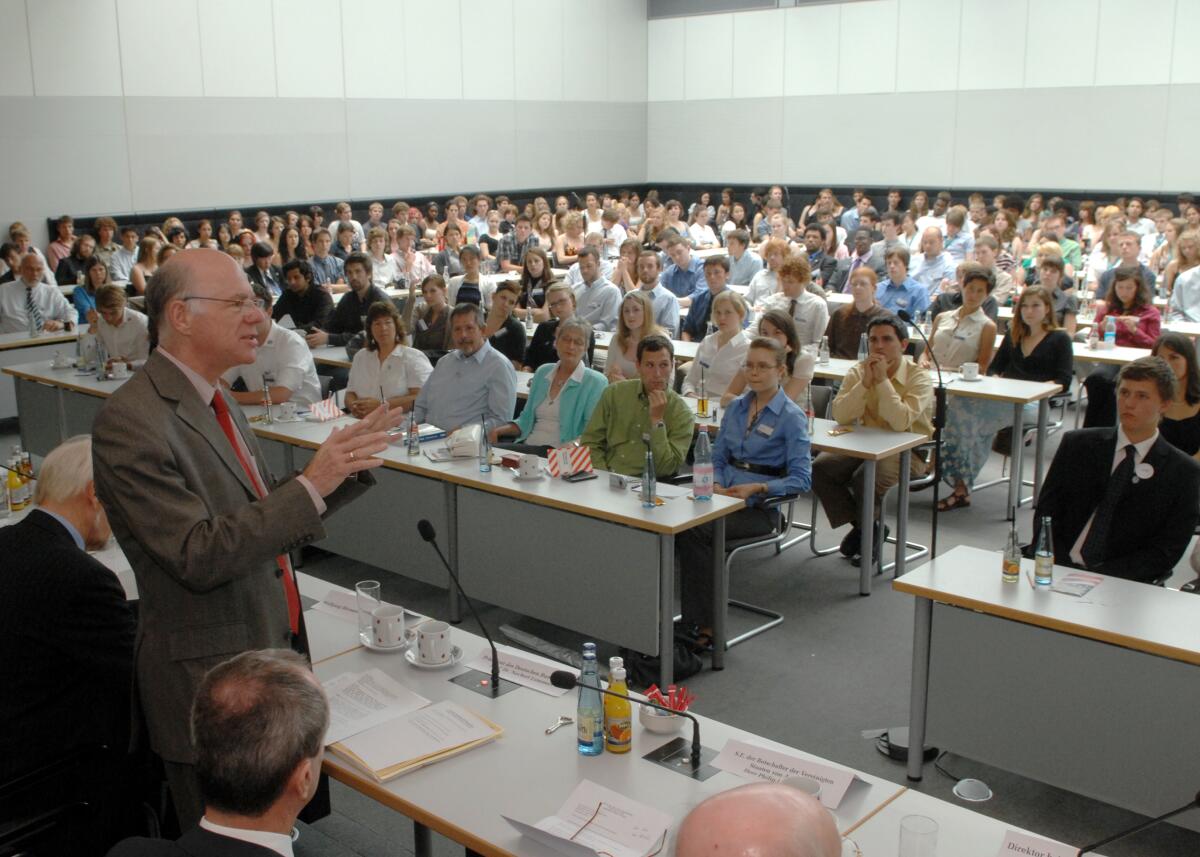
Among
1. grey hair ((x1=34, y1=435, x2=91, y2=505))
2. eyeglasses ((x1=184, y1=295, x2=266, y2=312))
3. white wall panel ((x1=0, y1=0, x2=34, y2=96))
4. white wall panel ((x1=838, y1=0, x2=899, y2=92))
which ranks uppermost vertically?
white wall panel ((x1=838, y1=0, x2=899, y2=92))

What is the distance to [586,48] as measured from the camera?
1836 cm

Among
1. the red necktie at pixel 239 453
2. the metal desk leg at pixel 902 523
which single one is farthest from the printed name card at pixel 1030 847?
the metal desk leg at pixel 902 523

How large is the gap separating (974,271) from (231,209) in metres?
9.91

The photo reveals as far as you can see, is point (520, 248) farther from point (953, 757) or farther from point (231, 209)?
point (953, 757)

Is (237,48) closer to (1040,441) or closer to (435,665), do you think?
(1040,441)

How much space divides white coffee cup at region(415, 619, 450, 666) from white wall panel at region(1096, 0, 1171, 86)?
14.6m

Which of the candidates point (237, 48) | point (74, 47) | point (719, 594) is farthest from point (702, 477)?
point (237, 48)

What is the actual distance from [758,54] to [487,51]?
4.39 metres

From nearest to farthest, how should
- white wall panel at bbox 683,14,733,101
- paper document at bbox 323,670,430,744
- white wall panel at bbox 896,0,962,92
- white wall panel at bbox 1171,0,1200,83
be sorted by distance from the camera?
paper document at bbox 323,670,430,744 < white wall panel at bbox 1171,0,1200,83 < white wall panel at bbox 896,0,962,92 < white wall panel at bbox 683,14,733,101

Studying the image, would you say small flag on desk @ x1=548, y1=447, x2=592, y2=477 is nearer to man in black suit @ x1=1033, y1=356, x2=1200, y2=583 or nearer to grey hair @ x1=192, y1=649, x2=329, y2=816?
man in black suit @ x1=1033, y1=356, x2=1200, y2=583

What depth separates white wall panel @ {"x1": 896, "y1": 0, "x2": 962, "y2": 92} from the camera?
16.2m

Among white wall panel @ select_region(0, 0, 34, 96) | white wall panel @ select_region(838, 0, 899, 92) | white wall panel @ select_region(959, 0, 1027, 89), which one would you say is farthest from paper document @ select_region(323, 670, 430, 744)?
white wall panel @ select_region(838, 0, 899, 92)

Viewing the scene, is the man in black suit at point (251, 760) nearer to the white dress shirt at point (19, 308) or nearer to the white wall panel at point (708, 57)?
the white dress shirt at point (19, 308)

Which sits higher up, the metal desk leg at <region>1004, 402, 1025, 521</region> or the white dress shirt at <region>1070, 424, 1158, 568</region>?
the white dress shirt at <region>1070, 424, 1158, 568</region>
